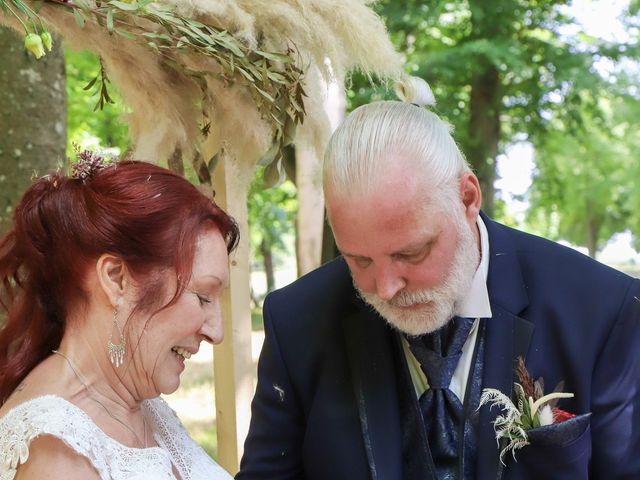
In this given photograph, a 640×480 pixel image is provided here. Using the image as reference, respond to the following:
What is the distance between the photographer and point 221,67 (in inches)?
87.4

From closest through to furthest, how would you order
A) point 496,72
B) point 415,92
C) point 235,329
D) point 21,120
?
1. point 415,92
2. point 235,329
3. point 21,120
4. point 496,72

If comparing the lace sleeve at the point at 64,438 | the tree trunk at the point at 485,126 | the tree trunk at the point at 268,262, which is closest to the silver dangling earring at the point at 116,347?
the lace sleeve at the point at 64,438

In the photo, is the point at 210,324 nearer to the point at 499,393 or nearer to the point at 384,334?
the point at 384,334

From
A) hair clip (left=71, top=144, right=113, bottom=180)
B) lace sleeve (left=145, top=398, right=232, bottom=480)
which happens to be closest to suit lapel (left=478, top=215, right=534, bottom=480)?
lace sleeve (left=145, top=398, right=232, bottom=480)

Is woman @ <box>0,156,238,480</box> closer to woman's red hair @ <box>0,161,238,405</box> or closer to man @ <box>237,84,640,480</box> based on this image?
woman's red hair @ <box>0,161,238,405</box>

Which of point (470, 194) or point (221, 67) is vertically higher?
point (221, 67)

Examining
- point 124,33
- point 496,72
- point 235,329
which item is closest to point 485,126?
point 496,72

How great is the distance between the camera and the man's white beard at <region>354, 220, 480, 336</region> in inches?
79.5

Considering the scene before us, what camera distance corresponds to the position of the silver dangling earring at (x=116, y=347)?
1.88 metres

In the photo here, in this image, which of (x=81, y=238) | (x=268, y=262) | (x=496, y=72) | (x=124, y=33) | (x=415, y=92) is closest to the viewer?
(x=81, y=238)

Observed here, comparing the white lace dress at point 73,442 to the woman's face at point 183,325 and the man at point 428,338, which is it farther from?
the man at point 428,338

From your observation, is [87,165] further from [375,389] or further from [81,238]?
[375,389]

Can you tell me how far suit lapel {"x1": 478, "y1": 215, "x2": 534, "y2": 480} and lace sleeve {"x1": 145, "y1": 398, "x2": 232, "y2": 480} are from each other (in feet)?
2.37

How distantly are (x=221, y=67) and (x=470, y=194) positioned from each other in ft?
2.48
